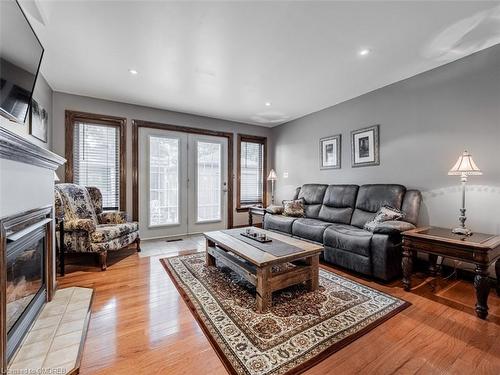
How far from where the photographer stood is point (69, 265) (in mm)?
2920

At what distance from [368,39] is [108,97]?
12.2 feet

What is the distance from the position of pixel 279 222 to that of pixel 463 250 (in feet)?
7.49

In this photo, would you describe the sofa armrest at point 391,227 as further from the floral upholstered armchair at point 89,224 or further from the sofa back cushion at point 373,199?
the floral upholstered armchair at point 89,224

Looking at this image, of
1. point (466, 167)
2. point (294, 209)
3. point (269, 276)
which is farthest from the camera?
point (294, 209)

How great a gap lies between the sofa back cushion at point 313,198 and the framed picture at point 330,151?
1.37ft

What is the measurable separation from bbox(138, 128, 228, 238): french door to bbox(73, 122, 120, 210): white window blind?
0.39 metres

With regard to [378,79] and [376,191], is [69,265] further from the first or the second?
[378,79]

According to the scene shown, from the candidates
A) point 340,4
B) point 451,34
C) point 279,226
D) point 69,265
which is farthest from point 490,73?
point 69,265

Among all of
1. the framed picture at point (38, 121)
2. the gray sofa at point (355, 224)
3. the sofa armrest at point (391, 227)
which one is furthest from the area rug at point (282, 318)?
the framed picture at point (38, 121)

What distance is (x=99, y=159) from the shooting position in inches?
147

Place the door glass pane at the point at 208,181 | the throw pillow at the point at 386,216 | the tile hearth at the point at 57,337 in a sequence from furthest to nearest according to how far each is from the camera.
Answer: the door glass pane at the point at 208,181
the throw pillow at the point at 386,216
the tile hearth at the point at 57,337

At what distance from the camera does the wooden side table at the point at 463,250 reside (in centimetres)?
175

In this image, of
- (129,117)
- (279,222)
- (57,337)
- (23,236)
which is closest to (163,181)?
(129,117)

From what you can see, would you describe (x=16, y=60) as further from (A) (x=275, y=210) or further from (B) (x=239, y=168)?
(B) (x=239, y=168)
